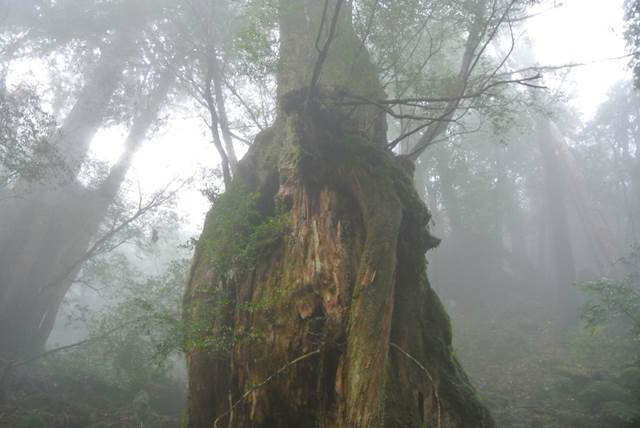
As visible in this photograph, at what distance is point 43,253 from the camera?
481 inches

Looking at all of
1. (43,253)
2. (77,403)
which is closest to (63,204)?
(43,253)

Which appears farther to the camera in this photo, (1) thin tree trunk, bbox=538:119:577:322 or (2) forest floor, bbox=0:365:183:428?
(1) thin tree trunk, bbox=538:119:577:322

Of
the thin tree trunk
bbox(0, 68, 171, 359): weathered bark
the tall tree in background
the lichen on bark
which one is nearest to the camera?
the lichen on bark

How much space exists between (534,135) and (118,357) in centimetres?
2521

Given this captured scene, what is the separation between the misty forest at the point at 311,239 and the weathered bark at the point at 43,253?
0.06 metres

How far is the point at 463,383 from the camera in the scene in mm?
4301

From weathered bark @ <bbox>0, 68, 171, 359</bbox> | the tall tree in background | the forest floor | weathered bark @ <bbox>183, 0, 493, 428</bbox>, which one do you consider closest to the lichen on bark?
weathered bark @ <bbox>183, 0, 493, 428</bbox>

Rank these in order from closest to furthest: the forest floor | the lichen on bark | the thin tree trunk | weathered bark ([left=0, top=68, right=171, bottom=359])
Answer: the lichen on bark → the forest floor → weathered bark ([left=0, top=68, right=171, bottom=359]) → the thin tree trunk

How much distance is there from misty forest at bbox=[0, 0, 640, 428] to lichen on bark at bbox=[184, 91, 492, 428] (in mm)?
24

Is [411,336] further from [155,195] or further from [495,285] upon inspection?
[495,285]

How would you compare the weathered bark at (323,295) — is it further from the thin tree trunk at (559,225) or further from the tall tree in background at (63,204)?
the thin tree trunk at (559,225)

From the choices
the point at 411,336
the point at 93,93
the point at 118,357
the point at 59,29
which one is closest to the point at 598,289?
the point at 411,336

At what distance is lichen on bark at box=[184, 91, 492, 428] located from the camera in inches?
133

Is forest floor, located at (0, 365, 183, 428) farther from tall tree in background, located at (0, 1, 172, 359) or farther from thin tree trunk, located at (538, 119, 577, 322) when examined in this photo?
thin tree trunk, located at (538, 119, 577, 322)
